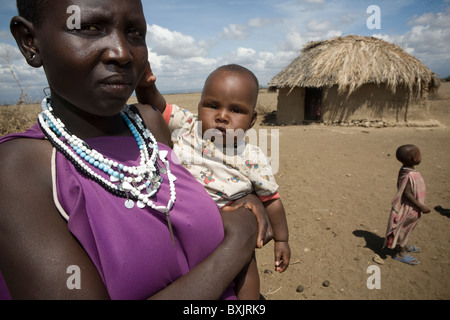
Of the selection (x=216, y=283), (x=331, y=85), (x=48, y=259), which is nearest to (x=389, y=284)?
(x=216, y=283)

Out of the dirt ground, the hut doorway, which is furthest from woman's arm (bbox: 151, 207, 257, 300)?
the hut doorway

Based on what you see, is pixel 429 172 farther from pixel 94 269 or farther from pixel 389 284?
pixel 94 269

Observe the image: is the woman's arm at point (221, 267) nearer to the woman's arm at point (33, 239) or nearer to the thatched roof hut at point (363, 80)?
the woman's arm at point (33, 239)

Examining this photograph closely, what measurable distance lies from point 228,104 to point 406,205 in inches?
138

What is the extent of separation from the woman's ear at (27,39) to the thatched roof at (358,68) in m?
13.2

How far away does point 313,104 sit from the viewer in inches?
615

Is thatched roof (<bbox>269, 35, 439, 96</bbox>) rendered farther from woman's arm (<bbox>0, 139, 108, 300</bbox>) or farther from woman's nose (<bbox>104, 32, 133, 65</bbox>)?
woman's arm (<bbox>0, 139, 108, 300</bbox>)

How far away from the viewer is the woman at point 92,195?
2.69 ft

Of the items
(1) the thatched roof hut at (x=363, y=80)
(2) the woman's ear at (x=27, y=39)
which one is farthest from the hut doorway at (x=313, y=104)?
(2) the woman's ear at (x=27, y=39)

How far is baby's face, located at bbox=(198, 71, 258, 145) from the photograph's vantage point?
186 cm

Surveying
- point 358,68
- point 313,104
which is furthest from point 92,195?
point 313,104

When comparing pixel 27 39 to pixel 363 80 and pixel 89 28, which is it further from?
pixel 363 80

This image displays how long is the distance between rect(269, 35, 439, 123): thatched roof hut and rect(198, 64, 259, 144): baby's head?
12023mm

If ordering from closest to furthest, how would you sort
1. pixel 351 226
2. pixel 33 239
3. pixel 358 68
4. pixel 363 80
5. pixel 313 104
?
pixel 33 239 → pixel 351 226 → pixel 363 80 → pixel 358 68 → pixel 313 104
